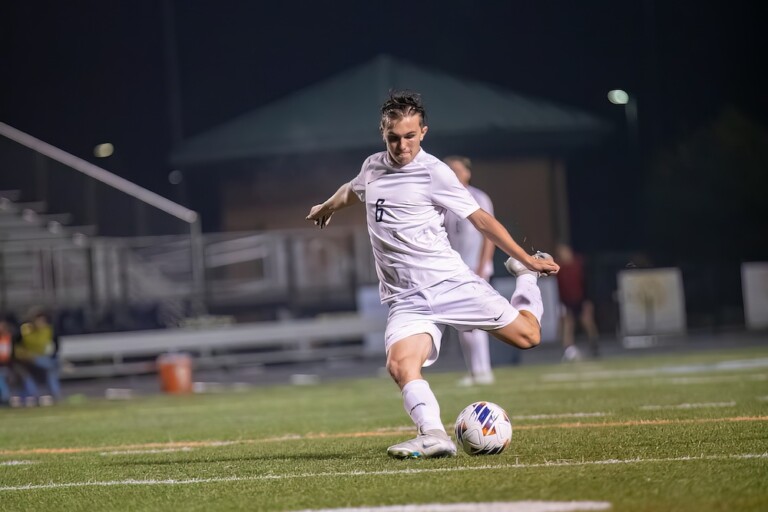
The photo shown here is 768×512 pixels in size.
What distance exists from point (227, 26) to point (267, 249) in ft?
19.2

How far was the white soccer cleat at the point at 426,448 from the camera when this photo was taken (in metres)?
5.75

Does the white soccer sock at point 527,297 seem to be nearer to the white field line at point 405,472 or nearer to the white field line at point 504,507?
the white field line at point 405,472

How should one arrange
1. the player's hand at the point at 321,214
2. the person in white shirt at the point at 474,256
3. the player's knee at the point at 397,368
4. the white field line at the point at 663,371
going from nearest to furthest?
1. the player's knee at the point at 397,368
2. the player's hand at the point at 321,214
3. the person in white shirt at the point at 474,256
4. the white field line at the point at 663,371

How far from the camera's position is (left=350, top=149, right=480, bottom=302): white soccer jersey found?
20.3ft

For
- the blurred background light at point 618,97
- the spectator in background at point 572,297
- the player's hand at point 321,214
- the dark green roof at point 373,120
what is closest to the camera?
the player's hand at point 321,214

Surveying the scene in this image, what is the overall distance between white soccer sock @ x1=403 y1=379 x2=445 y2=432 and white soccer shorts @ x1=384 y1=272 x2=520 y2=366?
0.78ft

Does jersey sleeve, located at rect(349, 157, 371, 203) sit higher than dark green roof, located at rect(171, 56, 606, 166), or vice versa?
dark green roof, located at rect(171, 56, 606, 166)

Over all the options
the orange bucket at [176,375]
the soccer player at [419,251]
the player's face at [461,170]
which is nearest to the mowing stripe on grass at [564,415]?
the soccer player at [419,251]

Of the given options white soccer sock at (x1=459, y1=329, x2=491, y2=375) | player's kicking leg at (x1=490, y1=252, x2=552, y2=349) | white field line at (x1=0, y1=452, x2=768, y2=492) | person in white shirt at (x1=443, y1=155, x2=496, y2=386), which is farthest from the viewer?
white soccer sock at (x1=459, y1=329, x2=491, y2=375)

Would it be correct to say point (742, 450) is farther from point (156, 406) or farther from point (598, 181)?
point (598, 181)

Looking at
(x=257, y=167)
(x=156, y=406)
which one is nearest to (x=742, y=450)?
(x=156, y=406)

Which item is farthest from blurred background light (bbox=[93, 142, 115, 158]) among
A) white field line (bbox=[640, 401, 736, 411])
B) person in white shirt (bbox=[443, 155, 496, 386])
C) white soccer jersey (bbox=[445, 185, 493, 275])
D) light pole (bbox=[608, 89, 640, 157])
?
white field line (bbox=[640, 401, 736, 411])

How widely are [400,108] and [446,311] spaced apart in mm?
966

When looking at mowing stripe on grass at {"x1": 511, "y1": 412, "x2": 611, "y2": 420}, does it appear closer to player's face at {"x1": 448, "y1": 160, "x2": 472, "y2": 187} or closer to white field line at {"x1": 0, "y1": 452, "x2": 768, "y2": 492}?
white field line at {"x1": 0, "y1": 452, "x2": 768, "y2": 492}
